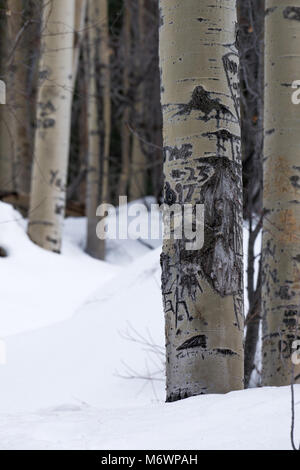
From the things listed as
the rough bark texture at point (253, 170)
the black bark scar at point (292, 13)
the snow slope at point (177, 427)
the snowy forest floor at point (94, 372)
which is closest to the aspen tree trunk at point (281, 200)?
the black bark scar at point (292, 13)

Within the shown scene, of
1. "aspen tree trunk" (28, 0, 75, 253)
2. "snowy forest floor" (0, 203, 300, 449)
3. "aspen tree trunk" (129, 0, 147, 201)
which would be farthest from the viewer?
"aspen tree trunk" (129, 0, 147, 201)

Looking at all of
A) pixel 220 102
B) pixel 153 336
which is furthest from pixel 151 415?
pixel 153 336

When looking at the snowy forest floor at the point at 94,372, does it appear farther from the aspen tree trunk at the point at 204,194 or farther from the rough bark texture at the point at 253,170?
the rough bark texture at the point at 253,170

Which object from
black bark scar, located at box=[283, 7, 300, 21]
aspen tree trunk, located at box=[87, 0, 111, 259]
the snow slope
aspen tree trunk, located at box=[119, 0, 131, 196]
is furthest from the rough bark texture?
aspen tree trunk, located at box=[119, 0, 131, 196]

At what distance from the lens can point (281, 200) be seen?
3.33 m

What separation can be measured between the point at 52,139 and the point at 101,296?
260cm

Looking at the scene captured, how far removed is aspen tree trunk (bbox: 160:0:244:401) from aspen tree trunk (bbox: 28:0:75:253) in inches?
206

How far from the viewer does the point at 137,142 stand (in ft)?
45.9

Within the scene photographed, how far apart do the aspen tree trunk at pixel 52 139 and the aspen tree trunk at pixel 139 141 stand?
221 inches

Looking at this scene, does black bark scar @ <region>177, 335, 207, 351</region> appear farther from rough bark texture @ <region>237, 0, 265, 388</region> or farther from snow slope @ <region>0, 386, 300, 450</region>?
rough bark texture @ <region>237, 0, 265, 388</region>

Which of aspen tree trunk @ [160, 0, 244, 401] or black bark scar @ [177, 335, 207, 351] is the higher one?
aspen tree trunk @ [160, 0, 244, 401]

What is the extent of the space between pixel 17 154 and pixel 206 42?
9706 mm

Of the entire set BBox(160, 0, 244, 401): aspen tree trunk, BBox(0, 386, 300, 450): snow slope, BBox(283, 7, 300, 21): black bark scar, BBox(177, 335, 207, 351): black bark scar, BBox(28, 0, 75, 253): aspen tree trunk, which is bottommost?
BBox(0, 386, 300, 450): snow slope

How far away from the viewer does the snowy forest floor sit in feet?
6.45
